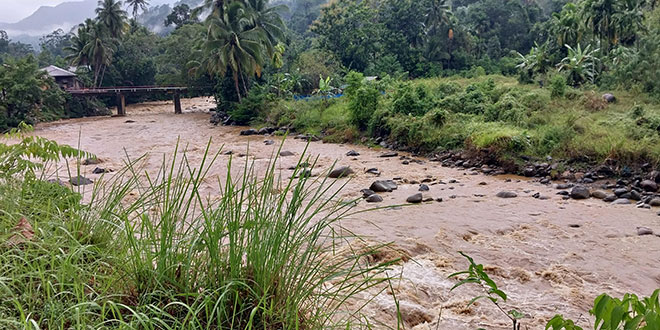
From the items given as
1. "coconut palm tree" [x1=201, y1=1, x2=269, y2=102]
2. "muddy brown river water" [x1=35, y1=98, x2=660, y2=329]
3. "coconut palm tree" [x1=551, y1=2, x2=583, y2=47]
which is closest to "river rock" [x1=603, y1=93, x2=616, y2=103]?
"muddy brown river water" [x1=35, y1=98, x2=660, y2=329]

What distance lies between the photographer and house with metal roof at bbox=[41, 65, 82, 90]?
30.7m

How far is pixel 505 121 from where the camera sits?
12.9m

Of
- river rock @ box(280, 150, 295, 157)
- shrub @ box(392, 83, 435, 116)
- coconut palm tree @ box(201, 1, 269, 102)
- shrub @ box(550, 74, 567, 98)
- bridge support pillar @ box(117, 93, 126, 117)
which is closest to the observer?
river rock @ box(280, 150, 295, 157)

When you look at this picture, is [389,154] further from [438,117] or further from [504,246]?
[504,246]

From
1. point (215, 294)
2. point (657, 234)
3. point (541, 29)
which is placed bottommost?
point (657, 234)

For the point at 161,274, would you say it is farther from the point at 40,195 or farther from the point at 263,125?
the point at 263,125

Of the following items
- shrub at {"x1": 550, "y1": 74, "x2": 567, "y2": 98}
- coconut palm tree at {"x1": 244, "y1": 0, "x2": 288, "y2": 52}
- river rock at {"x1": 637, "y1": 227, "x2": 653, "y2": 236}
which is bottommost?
river rock at {"x1": 637, "y1": 227, "x2": 653, "y2": 236}

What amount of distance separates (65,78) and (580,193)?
30.7 metres

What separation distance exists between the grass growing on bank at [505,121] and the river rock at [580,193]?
166 centimetres

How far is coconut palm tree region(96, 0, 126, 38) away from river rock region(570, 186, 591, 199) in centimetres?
3323

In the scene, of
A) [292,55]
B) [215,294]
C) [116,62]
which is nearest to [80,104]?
[116,62]

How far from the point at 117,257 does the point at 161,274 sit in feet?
0.87

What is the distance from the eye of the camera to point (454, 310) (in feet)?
13.9

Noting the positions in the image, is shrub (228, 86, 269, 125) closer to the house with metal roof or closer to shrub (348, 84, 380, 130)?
shrub (348, 84, 380, 130)
